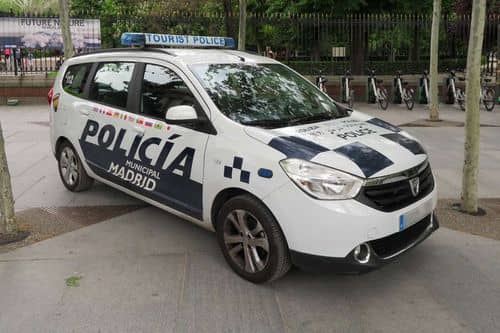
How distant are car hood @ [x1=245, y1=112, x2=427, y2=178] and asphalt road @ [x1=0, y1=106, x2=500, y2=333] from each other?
937 millimetres

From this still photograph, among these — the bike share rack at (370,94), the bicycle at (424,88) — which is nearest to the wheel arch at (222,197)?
the bike share rack at (370,94)

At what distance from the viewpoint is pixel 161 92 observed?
4.86 metres

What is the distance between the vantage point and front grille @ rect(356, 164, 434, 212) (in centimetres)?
359

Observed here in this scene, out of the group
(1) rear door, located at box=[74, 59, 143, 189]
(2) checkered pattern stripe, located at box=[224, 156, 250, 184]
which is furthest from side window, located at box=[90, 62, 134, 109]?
(2) checkered pattern stripe, located at box=[224, 156, 250, 184]

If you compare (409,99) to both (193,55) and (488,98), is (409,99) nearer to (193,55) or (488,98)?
(488,98)

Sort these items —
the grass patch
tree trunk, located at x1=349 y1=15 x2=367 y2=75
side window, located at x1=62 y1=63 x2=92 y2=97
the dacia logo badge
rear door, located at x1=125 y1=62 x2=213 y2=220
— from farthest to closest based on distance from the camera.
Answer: tree trunk, located at x1=349 y1=15 x2=367 y2=75 < side window, located at x1=62 y1=63 x2=92 y2=97 < rear door, located at x1=125 y1=62 x2=213 y2=220 < the grass patch < the dacia logo badge

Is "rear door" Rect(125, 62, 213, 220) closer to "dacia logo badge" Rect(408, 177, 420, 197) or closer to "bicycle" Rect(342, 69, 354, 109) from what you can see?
"dacia logo badge" Rect(408, 177, 420, 197)

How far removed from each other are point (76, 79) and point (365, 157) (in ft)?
12.6

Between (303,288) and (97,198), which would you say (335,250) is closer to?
(303,288)

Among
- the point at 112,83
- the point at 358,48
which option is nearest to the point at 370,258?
the point at 112,83

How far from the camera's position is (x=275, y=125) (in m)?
4.21

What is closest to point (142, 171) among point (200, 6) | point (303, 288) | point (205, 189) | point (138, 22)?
point (205, 189)

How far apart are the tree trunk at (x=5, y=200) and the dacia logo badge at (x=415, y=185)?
3.59m

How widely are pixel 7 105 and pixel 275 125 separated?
14.6m
